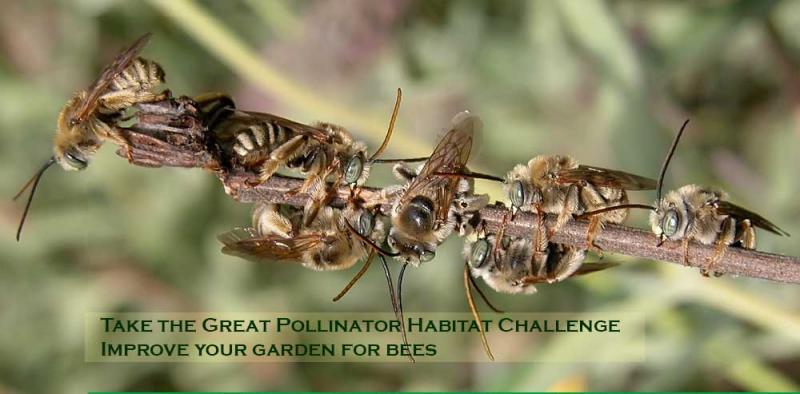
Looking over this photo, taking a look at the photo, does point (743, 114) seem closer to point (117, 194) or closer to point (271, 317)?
point (271, 317)

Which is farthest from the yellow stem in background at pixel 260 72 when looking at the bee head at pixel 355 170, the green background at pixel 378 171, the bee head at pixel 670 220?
the bee head at pixel 670 220

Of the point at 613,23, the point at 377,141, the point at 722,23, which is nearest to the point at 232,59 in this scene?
the point at 377,141

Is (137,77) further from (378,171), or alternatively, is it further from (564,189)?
(378,171)

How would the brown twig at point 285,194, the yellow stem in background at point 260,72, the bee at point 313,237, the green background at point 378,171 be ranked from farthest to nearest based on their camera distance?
the green background at point 378,171 < the yellow stem in background at point 260,72 < the bee at point 313,237 < the brown twig at point 285,194

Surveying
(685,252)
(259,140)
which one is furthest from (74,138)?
(685,252)

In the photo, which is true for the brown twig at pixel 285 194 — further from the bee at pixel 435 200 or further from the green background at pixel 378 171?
the green background at pixel 378 171

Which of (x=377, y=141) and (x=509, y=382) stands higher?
(x=377, y=141)
